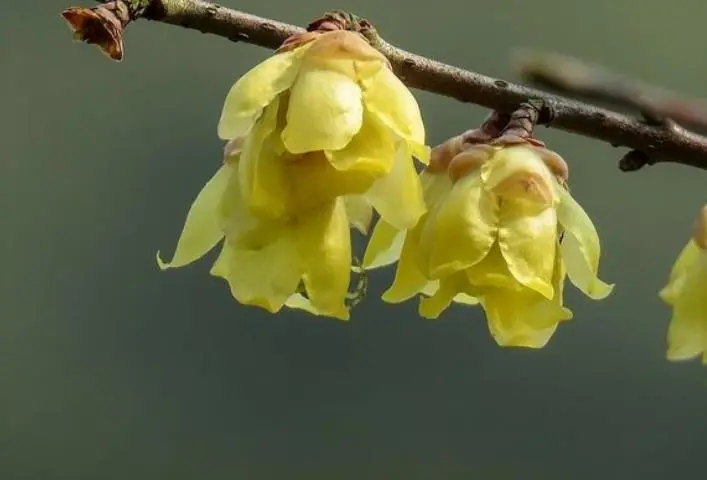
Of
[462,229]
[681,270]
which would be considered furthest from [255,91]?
[681,270]

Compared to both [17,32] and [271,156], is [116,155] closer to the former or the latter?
[17,32]

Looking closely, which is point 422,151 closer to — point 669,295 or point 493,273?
point 493,273

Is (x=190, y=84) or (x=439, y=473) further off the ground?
(x=190, y=84)

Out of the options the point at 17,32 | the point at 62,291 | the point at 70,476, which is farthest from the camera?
the point at 70,476

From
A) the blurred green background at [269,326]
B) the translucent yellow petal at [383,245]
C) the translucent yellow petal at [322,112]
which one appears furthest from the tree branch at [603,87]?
the blurred green background at [269,326]

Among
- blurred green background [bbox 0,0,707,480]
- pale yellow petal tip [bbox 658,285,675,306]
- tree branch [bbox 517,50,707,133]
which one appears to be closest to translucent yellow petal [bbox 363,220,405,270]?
pale yellow petal tip [bbox 658,285,675,306]

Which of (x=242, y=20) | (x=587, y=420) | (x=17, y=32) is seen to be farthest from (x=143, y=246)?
(x=242, y=20)

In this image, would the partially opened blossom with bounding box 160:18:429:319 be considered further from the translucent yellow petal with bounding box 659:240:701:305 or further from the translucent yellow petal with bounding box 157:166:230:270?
the translucent yellow petal with bounding box 659:240:701:305
